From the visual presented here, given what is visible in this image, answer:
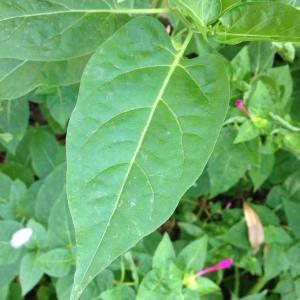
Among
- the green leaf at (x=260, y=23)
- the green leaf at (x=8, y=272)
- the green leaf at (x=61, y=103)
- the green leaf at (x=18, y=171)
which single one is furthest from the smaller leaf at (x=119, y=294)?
the green leaf at (x=260, y=23)

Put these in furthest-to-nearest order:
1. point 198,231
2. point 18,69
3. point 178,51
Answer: point 198,231 < point 18,69 < point 178,51

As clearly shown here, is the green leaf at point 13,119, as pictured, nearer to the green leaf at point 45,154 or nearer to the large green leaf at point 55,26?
the green leaf at point 45,154

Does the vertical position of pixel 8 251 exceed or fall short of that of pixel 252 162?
it falls short

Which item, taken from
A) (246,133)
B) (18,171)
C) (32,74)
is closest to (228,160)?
(246,133)

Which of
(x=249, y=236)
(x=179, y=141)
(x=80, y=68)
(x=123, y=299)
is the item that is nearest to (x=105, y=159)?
(x=179, y=141)

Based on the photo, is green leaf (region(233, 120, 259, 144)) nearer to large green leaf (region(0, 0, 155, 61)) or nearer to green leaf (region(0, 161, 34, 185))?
large green leaf (region(0, 0, 155, 61))

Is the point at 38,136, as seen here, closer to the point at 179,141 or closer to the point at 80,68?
the point at 80,68
